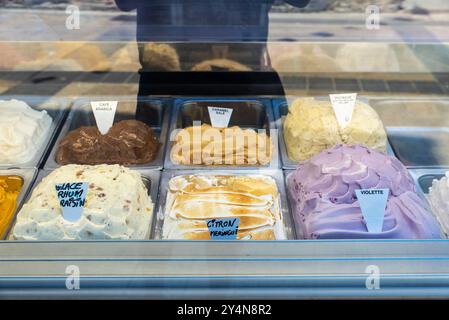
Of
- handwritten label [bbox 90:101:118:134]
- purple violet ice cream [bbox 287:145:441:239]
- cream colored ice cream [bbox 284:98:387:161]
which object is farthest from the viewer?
handwritten label [bbox 90:101:118:134]

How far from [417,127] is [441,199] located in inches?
24.2

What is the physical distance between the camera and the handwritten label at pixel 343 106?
7.86 feet

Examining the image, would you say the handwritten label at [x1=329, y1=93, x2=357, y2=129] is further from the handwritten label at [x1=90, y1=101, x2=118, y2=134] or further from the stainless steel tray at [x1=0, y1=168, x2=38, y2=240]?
the stainless steel tray at [x1=0, y1=168, x2=38, y2=240]

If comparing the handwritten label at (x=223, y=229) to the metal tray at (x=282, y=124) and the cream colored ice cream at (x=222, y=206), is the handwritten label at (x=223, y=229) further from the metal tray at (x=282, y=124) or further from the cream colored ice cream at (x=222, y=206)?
the metal tray at (x=282, y=124)

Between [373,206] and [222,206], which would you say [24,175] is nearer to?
[222,206]

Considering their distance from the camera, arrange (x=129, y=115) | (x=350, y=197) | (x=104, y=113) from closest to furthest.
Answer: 1. (x=350, y=197)
2. (x=104, y=113)
3. (x=129, y=115)

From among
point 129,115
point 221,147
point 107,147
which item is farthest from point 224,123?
point 107,147

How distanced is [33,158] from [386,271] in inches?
68.2

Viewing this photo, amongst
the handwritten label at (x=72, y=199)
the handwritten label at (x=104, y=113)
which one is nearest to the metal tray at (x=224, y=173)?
the handwritten label at (x=72, y=199)

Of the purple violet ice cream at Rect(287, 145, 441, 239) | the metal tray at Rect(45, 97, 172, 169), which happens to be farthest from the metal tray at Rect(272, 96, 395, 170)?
the metal tray at Rect(45, 97, 172, 169)

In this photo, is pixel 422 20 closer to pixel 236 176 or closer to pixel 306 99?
pixel 306 99

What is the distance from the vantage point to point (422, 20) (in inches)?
92.0

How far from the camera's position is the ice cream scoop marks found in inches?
94.0

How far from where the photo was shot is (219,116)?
2.59m
